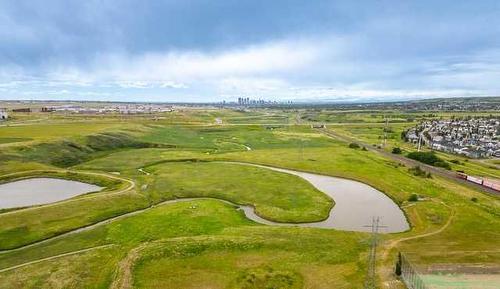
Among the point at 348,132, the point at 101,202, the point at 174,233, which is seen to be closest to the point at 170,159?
the point at 101,202

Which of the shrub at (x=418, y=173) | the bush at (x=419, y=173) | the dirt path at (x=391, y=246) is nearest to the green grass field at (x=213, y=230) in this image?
the dirt path at (x=391, y=246)

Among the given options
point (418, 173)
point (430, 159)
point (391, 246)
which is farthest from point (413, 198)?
point (430, 159)

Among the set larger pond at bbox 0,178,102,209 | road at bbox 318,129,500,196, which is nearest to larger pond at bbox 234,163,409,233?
road at bbox 318,129,500,196

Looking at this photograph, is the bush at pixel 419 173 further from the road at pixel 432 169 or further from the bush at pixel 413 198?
the bush at pixel 413 198

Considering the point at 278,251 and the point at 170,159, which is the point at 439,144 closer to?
the point at 170,159

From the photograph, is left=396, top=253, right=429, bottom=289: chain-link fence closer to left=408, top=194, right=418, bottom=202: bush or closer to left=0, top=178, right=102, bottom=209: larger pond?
left=408, top=194, right=418, bottom=202: bush

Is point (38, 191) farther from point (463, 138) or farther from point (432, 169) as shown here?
point (463, 138)
